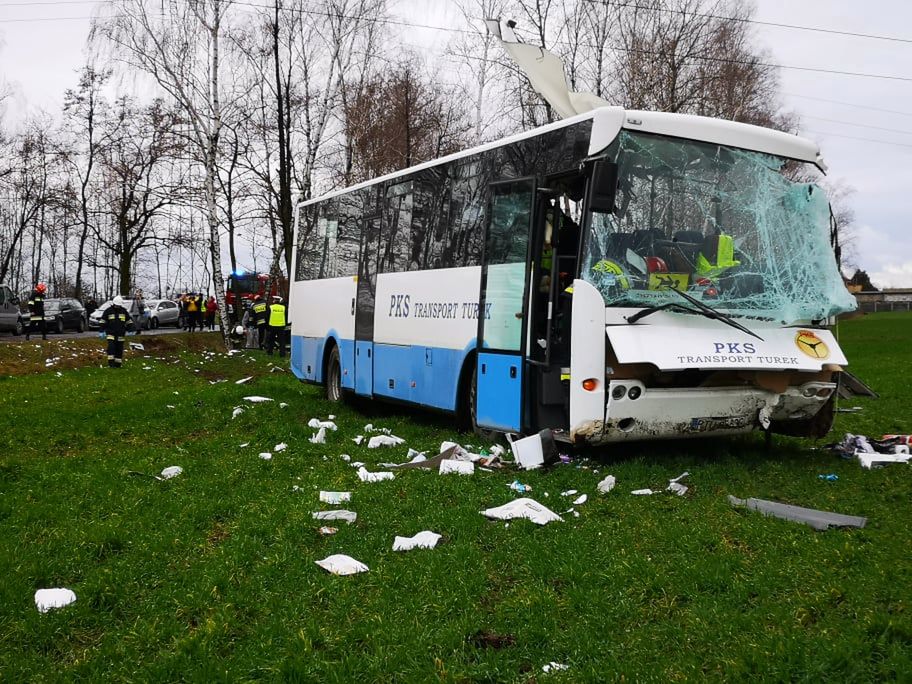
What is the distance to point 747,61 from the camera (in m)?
30.5

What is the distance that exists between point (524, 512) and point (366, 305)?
7047mm

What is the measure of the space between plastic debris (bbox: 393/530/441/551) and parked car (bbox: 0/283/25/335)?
3333 centimetres

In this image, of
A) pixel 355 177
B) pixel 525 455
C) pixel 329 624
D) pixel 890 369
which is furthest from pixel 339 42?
pixel 329 624

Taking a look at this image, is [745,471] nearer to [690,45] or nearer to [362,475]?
[362,475]

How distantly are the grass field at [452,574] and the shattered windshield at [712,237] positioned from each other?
5.17ft

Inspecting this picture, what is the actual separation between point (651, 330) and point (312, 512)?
10.7ft

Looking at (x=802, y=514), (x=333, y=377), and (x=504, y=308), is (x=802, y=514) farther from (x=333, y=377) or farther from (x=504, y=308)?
(x=333, y=377)

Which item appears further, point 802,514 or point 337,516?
point 337,516

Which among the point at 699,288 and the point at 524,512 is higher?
the point at 699,288

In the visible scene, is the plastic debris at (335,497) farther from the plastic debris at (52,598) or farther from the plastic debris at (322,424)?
the plastic debris at (322,424)

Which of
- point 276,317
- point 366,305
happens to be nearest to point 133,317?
point 276,317

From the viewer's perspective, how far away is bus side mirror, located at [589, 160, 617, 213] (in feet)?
25.5

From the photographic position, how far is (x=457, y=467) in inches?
335

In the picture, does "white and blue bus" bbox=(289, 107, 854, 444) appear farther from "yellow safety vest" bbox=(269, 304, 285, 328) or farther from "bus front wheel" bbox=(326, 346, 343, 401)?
"yellow safety vest" bbox=(269, 304, 285, 328)
